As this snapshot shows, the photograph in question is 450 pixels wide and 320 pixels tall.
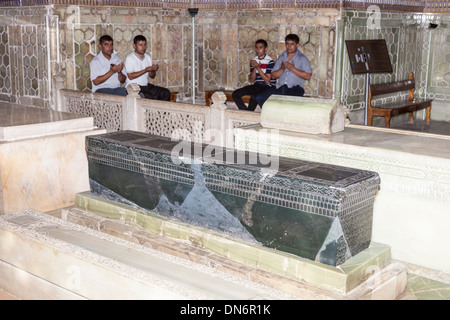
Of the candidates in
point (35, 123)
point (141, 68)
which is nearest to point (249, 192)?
point (35, 123)

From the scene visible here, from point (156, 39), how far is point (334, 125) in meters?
6.43

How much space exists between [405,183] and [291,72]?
498cm

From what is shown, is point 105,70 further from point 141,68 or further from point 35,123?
point 35,123

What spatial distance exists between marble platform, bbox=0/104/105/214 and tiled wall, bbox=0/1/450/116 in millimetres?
4106

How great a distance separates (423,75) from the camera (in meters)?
11.5

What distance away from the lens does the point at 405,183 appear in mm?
3861

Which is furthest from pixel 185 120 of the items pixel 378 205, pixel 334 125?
pixel 378 205

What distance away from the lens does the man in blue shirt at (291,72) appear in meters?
8.48

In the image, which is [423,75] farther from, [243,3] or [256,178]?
[256,178]

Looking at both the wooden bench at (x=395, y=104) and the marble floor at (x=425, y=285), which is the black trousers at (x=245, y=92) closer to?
the wooden bench at (x=395, y=104)

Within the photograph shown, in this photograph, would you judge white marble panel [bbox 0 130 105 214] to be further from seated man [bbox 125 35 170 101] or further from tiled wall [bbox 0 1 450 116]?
tiled wall [bbox 0 1 450 116]

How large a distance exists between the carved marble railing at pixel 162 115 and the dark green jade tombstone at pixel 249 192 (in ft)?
6.62

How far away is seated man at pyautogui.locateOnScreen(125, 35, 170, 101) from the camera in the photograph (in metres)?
8.93

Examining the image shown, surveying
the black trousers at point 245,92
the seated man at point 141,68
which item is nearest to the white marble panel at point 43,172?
the seated man at point 141,68
